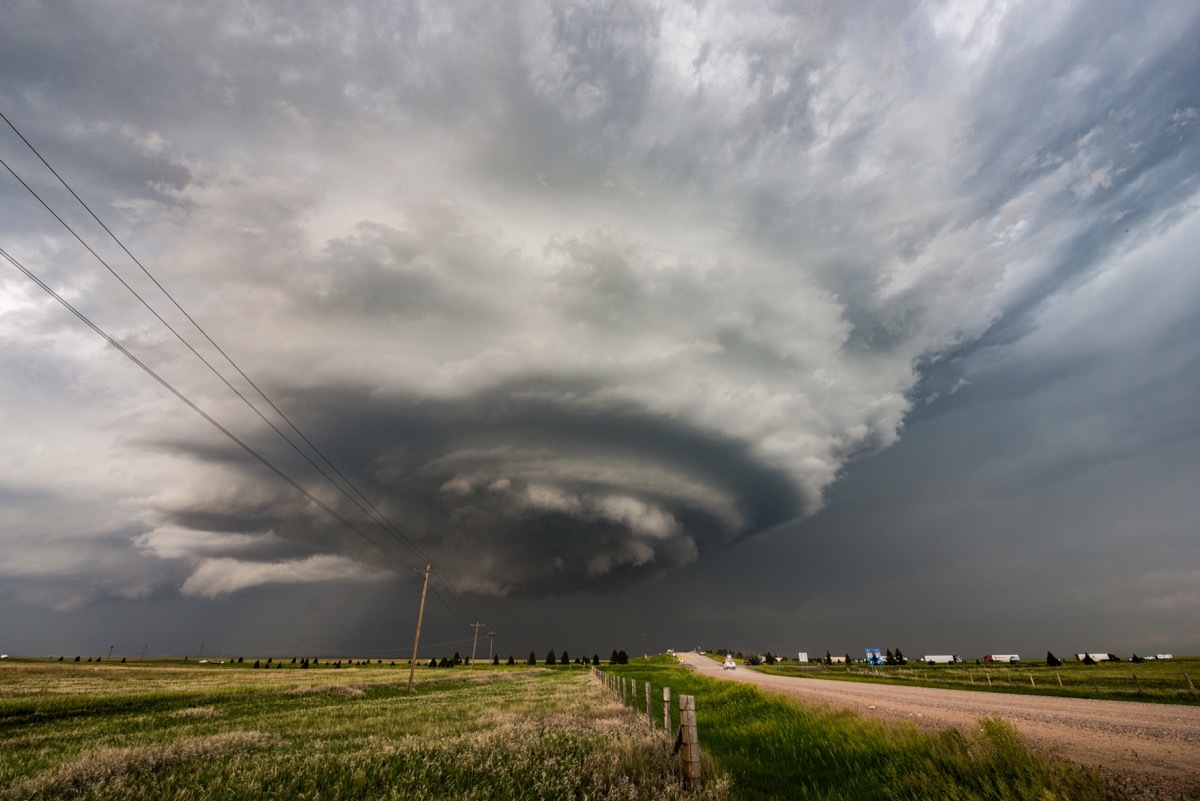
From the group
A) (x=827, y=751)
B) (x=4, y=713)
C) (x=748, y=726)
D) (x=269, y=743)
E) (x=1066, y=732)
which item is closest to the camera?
(x=827, y=751)

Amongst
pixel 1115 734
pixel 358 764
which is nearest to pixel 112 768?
pixel 358 764

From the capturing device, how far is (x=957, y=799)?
7758 mm

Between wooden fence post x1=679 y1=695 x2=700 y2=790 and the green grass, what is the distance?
1722 mm

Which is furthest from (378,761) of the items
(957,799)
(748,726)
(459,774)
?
(748,726)

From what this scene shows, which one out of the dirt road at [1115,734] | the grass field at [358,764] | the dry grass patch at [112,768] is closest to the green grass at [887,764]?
the dirt road at [1115,734]

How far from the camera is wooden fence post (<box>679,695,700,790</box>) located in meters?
8.20

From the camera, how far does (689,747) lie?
8406 mm

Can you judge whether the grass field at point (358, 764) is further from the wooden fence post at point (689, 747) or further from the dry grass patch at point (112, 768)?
the wooden fence post at point (689, 747)

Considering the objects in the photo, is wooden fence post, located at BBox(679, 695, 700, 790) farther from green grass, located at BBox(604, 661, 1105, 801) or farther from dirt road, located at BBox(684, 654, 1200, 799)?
dirt road, located at BBox(684, 654, 1200, 799)

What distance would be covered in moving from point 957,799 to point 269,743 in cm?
1518

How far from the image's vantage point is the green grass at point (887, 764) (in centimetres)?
798

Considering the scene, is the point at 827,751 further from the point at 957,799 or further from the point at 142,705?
the point at 142,705

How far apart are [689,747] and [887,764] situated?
188 inches

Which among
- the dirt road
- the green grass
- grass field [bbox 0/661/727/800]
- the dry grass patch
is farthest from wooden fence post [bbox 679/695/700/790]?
the dry grass patch
